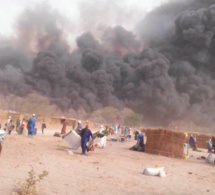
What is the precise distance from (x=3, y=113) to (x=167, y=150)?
91.5 ft

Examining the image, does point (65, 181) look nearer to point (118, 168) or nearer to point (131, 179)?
point (131, 179)

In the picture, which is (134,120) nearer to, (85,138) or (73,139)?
(73,139)

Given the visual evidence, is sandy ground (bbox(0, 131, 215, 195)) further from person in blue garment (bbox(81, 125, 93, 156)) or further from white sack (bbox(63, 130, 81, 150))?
white sack (bbox(63, 130, 81, 150))

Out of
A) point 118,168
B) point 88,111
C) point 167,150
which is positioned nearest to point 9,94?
point 88,111

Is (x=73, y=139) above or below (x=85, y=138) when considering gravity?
below

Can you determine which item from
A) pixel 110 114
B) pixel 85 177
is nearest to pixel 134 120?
pixel 110 114

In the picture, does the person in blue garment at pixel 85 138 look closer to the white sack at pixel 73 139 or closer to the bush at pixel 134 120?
the white sack at pixel 73 139

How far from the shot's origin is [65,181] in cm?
880

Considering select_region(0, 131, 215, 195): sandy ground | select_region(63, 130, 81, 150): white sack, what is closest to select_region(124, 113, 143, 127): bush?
select_region(63, 130, 81, 150): white sack

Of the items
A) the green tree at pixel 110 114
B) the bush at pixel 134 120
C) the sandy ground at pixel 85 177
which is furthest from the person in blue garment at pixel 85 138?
the green tree at pixel 110 114

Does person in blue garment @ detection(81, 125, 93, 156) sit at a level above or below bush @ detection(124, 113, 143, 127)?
below

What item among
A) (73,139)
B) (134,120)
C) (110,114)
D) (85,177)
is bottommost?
(85,177)

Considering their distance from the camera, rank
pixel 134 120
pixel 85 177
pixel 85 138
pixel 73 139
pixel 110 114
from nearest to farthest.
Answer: pixel 85 177 → pixel 85 138 → pixel 73 139 → pixel 134 120 → pixel 110 114

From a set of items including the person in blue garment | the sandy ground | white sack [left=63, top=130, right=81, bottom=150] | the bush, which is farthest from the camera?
the bush
